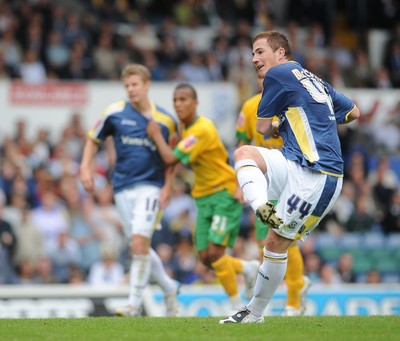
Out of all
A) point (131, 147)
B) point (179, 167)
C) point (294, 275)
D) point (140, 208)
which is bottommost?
point (179, 167)

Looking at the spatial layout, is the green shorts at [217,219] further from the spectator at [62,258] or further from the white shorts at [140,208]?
→ the spectator at [62,258]

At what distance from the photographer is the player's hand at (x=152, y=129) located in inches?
473

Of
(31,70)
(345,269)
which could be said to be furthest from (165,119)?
(31,70)

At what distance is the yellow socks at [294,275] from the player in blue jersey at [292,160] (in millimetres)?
2264

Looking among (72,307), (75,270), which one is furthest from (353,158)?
(72,307)

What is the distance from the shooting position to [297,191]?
346 inches

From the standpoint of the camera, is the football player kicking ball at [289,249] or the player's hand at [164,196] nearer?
the football player kicking ball at [289,249]

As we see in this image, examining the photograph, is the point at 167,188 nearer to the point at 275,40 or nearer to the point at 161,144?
the point at 161,144

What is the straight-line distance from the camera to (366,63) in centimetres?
2458

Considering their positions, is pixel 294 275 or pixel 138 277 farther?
pixel 138 277

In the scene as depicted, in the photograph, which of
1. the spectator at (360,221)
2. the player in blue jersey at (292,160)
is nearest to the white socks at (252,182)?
the player in blue jersey at (292,160)

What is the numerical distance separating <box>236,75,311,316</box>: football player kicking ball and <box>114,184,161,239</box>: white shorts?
3.96 ft

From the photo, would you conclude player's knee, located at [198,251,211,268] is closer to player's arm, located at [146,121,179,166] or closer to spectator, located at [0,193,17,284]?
player's arm, located at [146,121,179,166]

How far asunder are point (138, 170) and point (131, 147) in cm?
28
